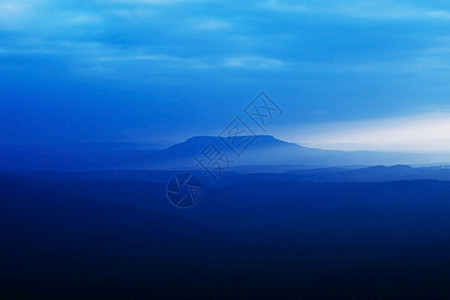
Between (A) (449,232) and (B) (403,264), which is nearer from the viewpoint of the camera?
(B) (403,264)

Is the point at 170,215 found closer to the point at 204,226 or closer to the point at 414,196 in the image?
the point at 204,226

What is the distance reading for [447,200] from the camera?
131250 mm

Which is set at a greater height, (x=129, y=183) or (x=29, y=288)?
(x=129, y=183)

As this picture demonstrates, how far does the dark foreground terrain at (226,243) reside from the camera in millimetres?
50531

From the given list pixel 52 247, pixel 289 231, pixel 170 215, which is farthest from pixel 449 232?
A: pixel 52 247

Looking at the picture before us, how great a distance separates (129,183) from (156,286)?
112076 millimetres

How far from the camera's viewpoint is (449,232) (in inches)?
3467

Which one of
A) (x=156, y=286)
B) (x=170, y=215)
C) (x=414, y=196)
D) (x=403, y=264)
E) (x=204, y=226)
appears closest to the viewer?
(x=156, y=286)

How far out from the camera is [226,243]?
270 feet

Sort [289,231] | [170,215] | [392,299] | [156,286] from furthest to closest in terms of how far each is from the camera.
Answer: [170,215]
[289,231]
[156,286]
[392,299]

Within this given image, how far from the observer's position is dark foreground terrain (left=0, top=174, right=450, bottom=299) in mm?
50531

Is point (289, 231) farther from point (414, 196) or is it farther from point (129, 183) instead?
point (129, 183)

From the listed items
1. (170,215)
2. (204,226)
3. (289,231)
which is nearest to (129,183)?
(170,215)

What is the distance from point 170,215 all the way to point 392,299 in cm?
7143
